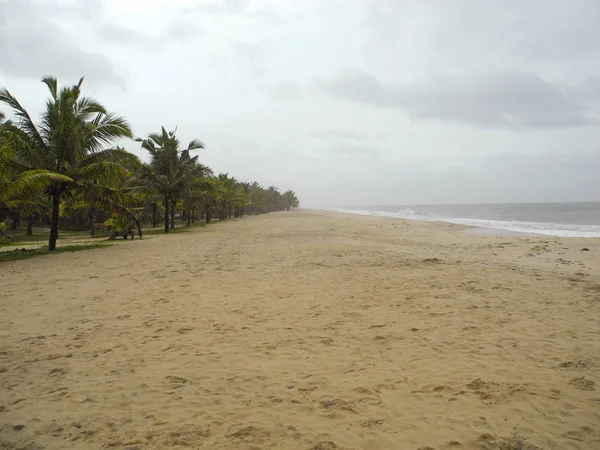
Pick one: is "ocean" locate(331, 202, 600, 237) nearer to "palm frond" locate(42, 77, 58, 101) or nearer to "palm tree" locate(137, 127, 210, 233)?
"palm tree" locate(137, 127, 210, 233)

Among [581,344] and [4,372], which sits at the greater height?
[581,344]

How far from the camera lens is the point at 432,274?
8555 millimetres

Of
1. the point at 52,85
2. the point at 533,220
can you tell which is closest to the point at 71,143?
the point at 52,85

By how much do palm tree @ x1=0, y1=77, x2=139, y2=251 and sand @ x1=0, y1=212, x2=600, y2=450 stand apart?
22.2 ft

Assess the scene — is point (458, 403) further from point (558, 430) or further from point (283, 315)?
point (283, 315)

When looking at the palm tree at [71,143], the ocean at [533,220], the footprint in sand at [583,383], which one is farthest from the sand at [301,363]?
the ocean at [533,220]

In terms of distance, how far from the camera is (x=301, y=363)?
159 inches

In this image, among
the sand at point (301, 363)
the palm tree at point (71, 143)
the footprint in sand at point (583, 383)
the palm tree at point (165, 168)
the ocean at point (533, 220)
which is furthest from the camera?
the ocean at point (533, 220)

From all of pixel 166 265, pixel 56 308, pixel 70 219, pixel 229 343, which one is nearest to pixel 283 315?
pixel 229 343

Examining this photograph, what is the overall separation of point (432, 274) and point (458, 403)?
18.7ft

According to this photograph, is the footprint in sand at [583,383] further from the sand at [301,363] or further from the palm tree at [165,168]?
the palm tree at [165,168]

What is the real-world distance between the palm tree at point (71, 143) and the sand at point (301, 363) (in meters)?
6.77

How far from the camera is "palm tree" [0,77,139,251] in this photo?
Answer: 1293 centimetres

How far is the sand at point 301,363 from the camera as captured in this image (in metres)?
2.83
